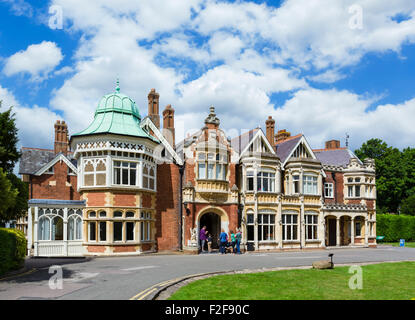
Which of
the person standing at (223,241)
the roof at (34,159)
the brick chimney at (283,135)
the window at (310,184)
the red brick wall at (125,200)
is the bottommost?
the person standing at (223,241)

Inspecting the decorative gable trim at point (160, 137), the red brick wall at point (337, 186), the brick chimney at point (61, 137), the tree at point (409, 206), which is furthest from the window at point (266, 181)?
the tree at point (409, 206)

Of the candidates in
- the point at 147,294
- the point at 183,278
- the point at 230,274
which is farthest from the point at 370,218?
the point at 147,294

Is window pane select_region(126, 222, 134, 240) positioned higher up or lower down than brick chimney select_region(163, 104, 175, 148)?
lower down

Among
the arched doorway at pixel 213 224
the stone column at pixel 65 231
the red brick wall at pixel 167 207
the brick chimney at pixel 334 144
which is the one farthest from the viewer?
the brick chimney at pixel 334 144

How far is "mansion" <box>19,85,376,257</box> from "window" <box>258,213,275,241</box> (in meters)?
0.09

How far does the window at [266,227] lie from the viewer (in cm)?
3362

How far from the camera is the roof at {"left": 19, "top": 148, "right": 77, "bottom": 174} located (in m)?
29.0

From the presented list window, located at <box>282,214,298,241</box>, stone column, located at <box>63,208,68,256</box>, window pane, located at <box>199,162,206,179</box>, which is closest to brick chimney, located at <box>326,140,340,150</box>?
window, located at <box>282,214,298,241</box>

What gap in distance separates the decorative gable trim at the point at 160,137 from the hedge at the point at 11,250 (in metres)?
13.8

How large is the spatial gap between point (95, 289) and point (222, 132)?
837 inches

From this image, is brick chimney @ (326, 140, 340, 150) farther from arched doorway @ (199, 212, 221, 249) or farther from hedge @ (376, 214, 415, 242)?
arched doorway @ (199, 212, 221, 249)

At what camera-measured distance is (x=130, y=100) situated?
30500 mm

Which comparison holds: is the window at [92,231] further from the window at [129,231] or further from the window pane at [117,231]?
the window at [129,231]
